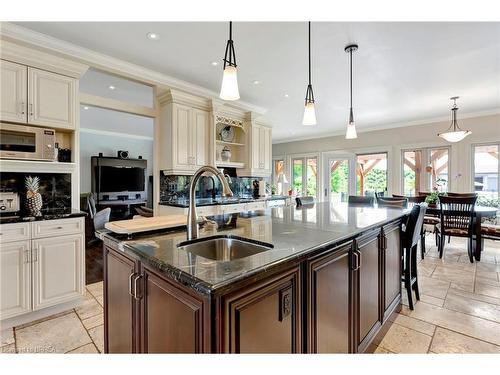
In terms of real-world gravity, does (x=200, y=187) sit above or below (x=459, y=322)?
above

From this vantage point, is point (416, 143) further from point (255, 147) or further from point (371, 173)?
point (255, 147)

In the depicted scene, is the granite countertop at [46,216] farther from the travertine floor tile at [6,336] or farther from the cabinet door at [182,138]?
the cabinet door at [182,138]

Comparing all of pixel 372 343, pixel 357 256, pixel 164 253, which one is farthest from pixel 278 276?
pixel 372 343

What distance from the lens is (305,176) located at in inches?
321

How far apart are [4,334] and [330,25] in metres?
3.85

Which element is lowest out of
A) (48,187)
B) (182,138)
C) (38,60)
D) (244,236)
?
(244,236)

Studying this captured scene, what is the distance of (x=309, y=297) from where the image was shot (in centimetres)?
119

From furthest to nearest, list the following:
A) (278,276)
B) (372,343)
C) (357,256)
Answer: (372,343) < (357,256) < (278,276)

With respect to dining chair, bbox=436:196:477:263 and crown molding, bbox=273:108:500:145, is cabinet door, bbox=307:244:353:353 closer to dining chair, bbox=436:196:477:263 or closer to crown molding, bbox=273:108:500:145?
dining chair, bbox=436:196:477:263

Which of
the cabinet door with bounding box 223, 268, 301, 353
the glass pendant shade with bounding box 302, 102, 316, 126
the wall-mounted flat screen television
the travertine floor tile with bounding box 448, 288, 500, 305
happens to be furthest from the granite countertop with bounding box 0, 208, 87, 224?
the wall-mounted flat screen television

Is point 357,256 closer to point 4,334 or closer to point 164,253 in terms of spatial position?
point 164,253

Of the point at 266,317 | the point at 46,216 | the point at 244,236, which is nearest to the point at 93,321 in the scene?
the point at 46,216

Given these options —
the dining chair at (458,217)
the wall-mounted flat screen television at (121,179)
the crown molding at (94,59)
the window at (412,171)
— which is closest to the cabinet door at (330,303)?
the crown molding at (94,59)

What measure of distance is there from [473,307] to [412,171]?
14.3 feet
